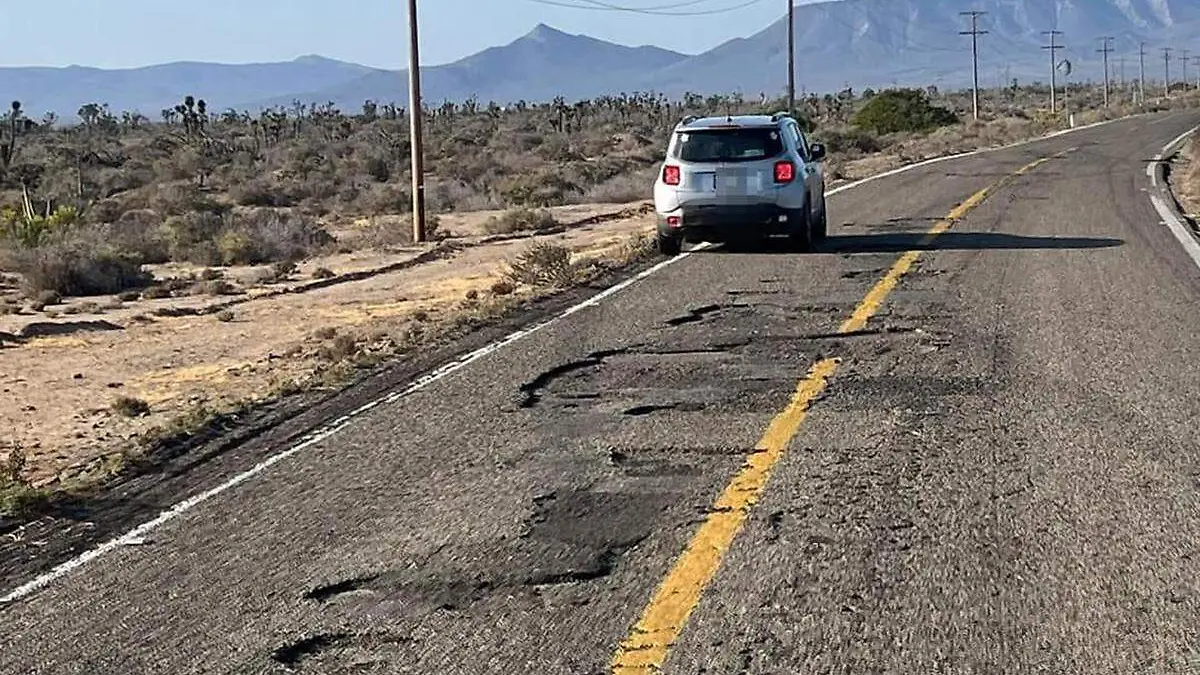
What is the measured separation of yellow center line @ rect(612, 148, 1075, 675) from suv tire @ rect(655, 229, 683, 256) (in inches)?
317

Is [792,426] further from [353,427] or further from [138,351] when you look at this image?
[138,351]

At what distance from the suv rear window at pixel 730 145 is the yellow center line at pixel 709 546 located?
7.74m

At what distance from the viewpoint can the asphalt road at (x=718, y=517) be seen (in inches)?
223

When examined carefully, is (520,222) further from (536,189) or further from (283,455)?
(283,455)

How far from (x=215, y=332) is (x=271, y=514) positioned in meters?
9.15

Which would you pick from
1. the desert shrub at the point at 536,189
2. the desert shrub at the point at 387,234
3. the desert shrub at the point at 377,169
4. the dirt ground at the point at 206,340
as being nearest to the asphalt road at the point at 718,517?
the dirt ground at the point at 206,340

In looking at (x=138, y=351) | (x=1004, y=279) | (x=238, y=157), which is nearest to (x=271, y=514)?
(x=138, y=351)

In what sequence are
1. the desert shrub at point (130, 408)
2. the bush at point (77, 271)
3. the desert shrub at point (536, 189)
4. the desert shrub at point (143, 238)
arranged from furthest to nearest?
the desert shrub at point (536, 189) < the desert shrub at point (143, 238) < the bush at point (77, 271) < the desert shrub at point (130, 408)

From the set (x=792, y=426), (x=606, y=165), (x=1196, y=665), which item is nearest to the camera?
(x=1196, y=665)

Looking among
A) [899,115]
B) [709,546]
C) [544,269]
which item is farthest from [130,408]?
[899,115]

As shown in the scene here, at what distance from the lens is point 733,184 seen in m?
18.6

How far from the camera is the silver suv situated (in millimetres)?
18562

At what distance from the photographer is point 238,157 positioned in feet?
202

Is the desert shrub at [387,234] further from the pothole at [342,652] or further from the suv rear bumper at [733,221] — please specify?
the pothole at [342,652]
